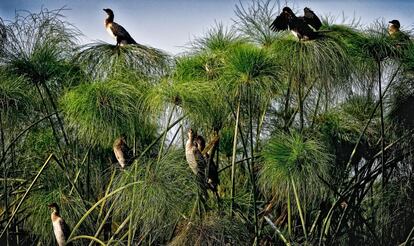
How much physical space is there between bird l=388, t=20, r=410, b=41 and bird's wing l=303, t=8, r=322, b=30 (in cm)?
79

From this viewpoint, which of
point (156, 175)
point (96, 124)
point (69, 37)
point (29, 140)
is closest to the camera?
point (156, 175)

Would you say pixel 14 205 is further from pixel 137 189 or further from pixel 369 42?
pixel 369 42

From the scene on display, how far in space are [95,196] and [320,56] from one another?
320cm

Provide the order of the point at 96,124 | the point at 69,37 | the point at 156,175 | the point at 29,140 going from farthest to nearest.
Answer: the point at 29,140 < the point at 69,37 < the point at 96,124 < the point at 156,175

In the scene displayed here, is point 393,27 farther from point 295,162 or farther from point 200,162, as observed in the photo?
point 200,162

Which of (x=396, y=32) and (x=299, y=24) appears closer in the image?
(x=299, y=24)

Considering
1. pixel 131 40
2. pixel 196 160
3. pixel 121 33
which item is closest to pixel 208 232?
pixel 196 160

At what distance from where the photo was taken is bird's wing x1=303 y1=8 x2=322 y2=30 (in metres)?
12.8

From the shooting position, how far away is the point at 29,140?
14164mm

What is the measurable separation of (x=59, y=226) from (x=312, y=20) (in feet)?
11.3

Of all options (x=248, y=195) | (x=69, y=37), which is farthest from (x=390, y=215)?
(x=69, y=37)

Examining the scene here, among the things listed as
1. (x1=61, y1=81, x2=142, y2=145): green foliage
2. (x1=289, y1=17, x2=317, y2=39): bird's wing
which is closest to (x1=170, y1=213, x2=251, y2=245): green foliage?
(x1=61, y1=81, x2=142, y2=145): green foliage

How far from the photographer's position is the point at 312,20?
12.8 meters

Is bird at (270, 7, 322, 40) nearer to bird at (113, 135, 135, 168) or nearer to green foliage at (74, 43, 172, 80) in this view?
green foliage at (74, 43, 172, 80)
